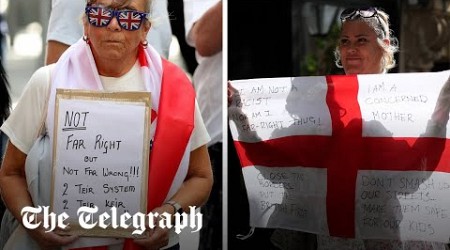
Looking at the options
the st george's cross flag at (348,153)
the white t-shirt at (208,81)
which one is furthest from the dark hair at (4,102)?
the st george's cross flag at (348,153)

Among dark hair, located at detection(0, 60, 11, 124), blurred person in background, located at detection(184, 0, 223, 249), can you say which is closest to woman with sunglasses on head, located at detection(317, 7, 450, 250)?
blurred person in background, located at detection(184, 0, 223, 249)

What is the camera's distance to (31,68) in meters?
2.83

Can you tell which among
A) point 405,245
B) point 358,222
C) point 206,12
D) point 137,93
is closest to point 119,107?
point 137,93

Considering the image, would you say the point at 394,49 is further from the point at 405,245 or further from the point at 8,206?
the point at 8,206

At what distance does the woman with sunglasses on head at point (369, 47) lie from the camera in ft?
9.95

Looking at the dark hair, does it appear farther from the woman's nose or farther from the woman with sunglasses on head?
the woman with sunglasses on head

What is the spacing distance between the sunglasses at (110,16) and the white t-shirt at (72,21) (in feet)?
0.14

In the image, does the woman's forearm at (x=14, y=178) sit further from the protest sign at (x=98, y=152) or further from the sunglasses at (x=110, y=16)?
the sunglasses at (x=110, y=16)

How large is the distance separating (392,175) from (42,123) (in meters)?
1.38

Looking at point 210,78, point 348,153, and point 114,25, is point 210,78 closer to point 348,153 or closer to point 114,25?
point 114,25

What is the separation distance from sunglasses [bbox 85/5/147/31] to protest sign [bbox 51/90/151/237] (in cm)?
26

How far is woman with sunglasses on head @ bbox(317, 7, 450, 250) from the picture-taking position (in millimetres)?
3031

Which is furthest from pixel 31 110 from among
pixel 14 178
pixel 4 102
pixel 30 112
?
pixel 14 178

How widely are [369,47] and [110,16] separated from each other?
104cm
